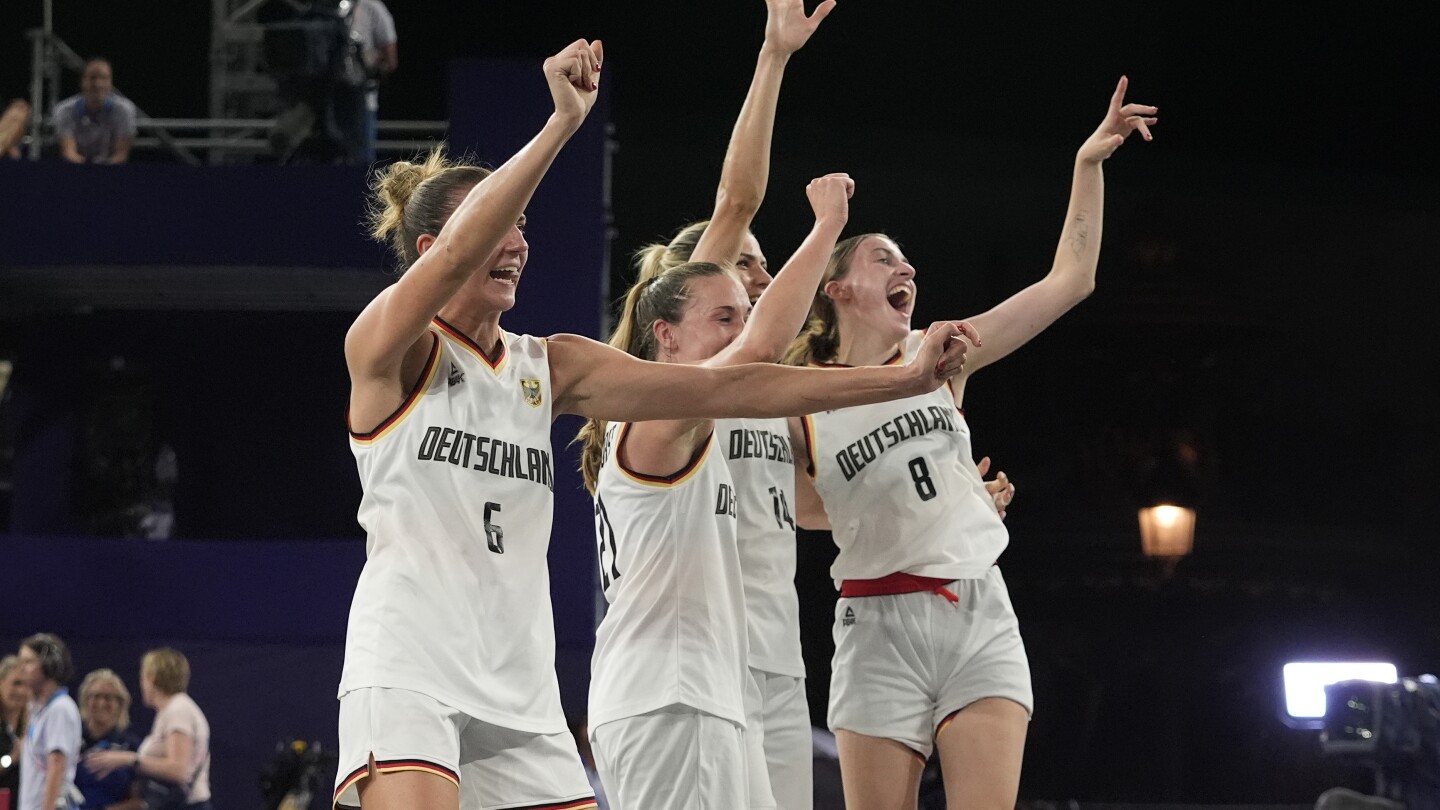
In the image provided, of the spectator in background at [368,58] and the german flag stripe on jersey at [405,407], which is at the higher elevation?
the spectator in background at [368,58]

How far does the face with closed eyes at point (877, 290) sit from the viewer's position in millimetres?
4480

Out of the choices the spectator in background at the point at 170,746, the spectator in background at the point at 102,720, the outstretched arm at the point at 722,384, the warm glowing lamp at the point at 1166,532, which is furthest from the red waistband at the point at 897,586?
the warm glowing lamp at the point at 1166,532

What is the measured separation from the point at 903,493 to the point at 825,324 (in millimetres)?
625

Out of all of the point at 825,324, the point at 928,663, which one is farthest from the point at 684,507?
the point at 825,324

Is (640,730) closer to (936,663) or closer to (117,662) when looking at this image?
(936,663)

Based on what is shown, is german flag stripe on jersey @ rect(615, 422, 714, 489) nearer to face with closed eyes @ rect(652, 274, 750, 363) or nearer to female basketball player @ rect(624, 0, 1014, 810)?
female basketball player @ rect(624, 0, 1014, 810)

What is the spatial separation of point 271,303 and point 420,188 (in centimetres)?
911

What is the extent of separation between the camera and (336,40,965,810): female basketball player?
2814mm

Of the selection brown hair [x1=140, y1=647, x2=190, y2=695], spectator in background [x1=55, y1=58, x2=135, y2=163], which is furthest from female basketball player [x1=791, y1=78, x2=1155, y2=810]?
spectator in background [x1=55, y1=58, x2=135, y2=163]

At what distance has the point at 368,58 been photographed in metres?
9.94

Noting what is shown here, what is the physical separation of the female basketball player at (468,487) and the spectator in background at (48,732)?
5.17 meters

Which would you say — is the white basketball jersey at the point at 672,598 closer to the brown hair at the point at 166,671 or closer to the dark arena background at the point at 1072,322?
the brown hair at the point at 166,671

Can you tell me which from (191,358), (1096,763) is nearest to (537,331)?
(191,358)

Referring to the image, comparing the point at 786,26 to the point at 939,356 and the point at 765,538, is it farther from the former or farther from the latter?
the point at 939,356
